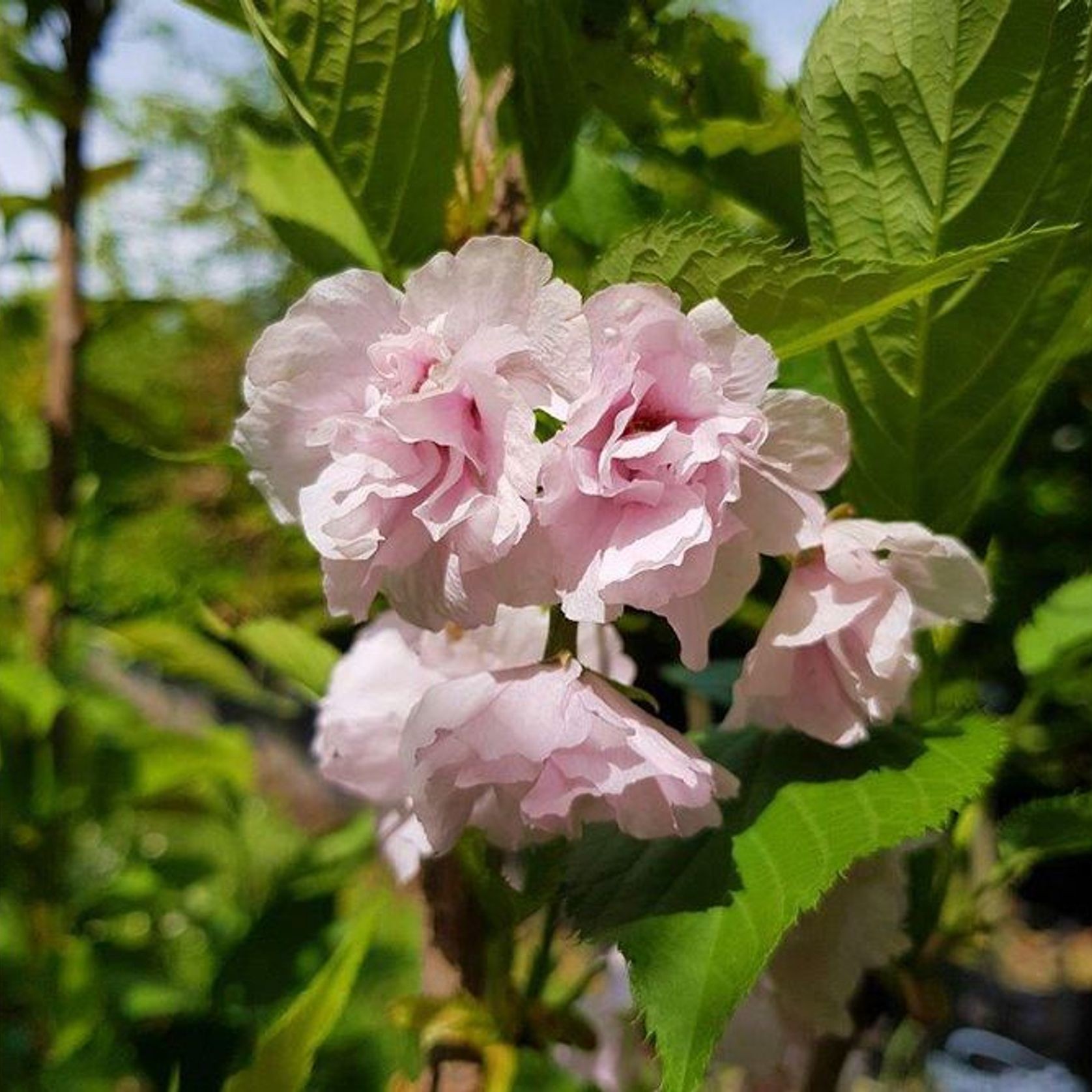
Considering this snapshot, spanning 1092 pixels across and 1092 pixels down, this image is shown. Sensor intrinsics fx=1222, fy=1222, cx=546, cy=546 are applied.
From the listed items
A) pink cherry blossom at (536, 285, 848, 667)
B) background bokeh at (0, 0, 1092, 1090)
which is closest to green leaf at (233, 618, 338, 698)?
background bokeh at (0, 0, 1092, 1090)

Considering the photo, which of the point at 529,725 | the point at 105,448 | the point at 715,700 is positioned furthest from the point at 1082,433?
the point at 529,725

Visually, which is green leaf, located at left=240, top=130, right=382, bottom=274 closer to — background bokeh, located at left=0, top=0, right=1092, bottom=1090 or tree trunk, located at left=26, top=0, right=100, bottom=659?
background bokeh, located at left=0, top=0, right=1092, bottom=1090

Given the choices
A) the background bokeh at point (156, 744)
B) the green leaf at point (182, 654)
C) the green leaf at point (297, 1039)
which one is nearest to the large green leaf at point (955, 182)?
the background bokeh at point (156, 744)

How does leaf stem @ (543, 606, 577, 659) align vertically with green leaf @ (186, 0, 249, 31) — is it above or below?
below

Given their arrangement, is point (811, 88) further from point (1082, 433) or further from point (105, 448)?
point (1082, 433)

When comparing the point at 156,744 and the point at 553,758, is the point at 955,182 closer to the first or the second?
the point at 553,758

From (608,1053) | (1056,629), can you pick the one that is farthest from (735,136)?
(608,1053)

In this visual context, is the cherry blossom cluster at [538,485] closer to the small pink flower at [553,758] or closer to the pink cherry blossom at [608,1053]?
the small pink flower at [553,758]
